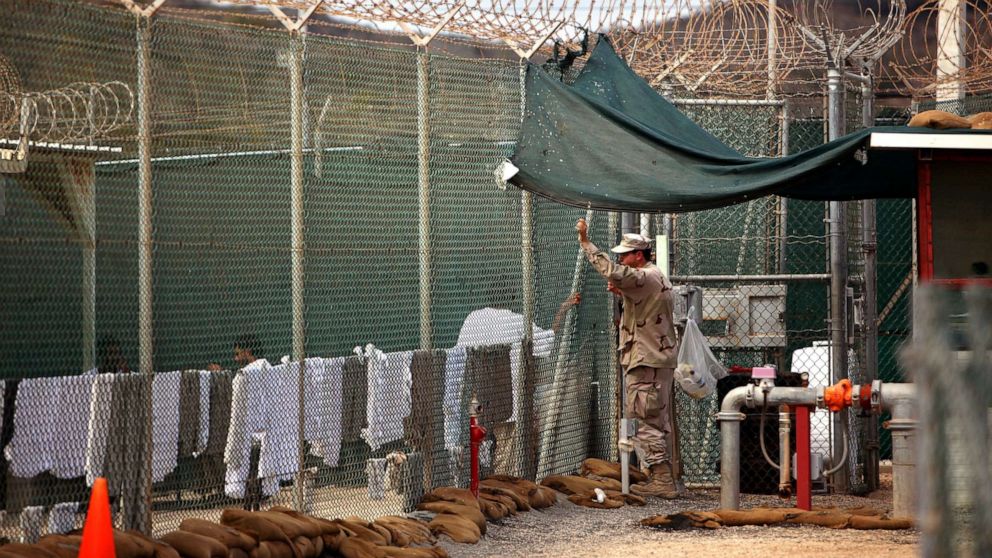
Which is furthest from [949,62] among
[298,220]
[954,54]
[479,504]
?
[298,220]

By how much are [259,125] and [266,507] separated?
2.28m

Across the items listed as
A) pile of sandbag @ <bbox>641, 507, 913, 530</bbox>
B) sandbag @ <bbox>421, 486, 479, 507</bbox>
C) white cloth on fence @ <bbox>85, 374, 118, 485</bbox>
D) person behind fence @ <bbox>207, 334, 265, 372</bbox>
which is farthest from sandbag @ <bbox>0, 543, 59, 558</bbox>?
pile of sandbag @ <bbox>641, 507, 913, 530</bbox>

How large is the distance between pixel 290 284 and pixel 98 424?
204 centimetres

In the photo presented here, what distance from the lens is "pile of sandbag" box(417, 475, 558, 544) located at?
906 cm

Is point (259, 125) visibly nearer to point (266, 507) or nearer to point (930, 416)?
point (266, 507)

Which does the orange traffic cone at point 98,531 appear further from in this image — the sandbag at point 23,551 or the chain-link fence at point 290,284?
the chain-link fence at point 290,284

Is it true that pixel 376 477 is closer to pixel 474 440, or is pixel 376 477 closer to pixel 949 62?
pixel 474 440

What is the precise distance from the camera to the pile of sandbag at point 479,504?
9062 millimetres

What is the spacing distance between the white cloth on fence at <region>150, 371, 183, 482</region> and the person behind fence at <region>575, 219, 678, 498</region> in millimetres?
3825

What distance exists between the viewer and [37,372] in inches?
285

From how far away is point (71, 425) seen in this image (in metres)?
7.32

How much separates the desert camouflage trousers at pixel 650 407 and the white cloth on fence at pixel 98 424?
4604mm

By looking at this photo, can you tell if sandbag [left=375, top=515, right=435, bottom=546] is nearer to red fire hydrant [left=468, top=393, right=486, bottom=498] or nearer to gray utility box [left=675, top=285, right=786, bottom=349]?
red fire hydrant [left=468, top=393, right=486, bottom=498]

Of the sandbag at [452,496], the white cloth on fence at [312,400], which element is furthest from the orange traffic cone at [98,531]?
the sandbag at [452,496]
